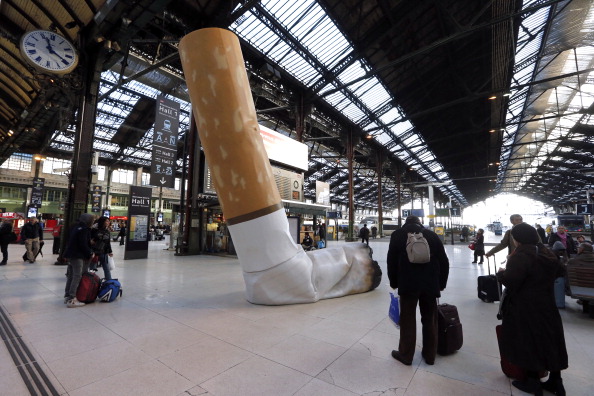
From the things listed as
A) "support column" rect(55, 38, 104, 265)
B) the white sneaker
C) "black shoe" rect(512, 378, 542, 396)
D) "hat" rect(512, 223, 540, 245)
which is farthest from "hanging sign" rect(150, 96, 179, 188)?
"black shoe" rect(512, 378, 542, 396)

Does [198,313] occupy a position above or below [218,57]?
below

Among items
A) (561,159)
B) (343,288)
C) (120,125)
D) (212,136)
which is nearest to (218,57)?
(212,136)

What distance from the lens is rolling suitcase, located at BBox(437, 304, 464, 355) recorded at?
293cm

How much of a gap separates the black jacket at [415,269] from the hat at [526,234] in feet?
1.91

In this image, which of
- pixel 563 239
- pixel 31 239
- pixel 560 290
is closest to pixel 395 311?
pixel 560 290

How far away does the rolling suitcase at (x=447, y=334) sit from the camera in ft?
9.60

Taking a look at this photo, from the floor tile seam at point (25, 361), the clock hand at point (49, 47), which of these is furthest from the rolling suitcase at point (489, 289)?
the clock hand at point (49, 47)

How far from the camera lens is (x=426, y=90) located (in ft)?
59.7

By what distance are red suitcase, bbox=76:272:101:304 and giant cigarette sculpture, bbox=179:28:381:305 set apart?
2531 mm

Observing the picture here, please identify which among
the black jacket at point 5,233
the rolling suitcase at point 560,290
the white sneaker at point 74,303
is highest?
the black jacket at point 5,233

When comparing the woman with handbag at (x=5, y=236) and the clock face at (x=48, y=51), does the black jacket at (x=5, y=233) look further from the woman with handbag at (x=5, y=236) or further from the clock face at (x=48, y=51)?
the clock face at (x=48, y=51)

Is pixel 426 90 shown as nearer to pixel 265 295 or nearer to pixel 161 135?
pixel 161 135

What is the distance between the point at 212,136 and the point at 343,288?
3.67m

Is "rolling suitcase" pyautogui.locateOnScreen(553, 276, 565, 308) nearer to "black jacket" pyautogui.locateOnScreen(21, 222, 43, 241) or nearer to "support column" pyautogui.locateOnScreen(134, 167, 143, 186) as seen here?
"black jacket" pyautogui.locateOnScreen(21, 222, 43, 241)
